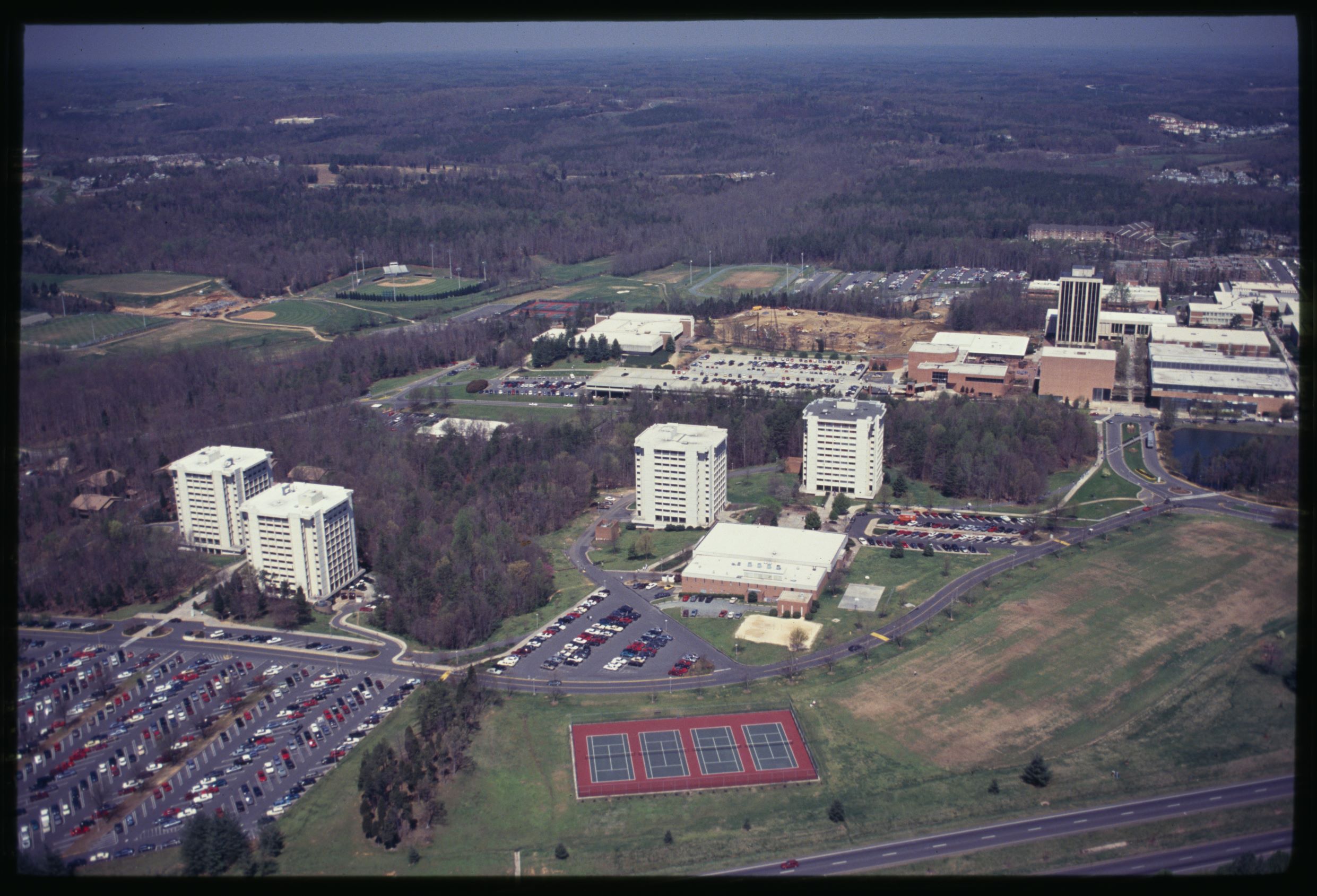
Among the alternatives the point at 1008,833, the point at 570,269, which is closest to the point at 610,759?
the point at 1008,833

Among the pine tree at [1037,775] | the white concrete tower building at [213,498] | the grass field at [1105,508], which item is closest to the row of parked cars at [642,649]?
the pine tree at [1037,775]

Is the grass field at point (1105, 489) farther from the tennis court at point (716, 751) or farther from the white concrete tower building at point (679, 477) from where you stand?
the tennis court at point (716, 751)

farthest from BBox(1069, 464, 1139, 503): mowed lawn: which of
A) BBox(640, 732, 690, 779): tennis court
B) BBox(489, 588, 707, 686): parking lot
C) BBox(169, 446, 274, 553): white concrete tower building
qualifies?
BBox(169, 446, 274, 553): white concrete tower building

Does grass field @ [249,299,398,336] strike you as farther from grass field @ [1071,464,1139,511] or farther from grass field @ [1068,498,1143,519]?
grass field @ [1068,498,1143,519]

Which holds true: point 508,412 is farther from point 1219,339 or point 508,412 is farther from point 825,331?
point 1219,339

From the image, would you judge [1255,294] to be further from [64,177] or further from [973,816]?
[64,177]
